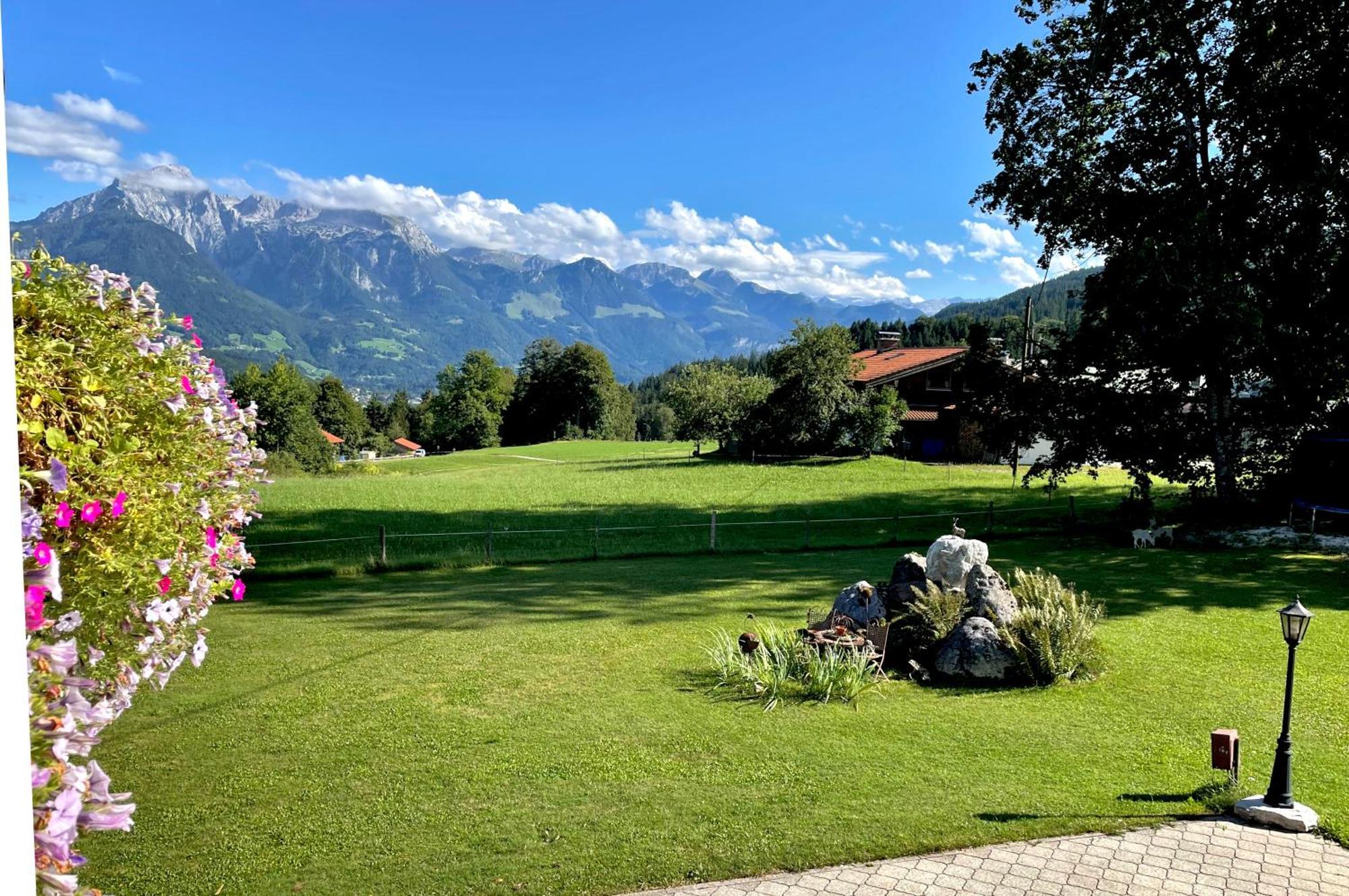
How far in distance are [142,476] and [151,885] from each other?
306 centimetres

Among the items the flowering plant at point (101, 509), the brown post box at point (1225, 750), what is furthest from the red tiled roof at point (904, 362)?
the flowering plant at point (101, 509)

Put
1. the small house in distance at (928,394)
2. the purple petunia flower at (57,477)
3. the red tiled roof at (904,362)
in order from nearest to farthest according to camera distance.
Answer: the purple petunia flower at (57,477) < the small house in distance at (928,394) < the red tiled roof at (904,362)

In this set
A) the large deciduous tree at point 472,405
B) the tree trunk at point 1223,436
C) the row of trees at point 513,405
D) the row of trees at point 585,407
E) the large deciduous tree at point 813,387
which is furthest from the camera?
the large deciduous tree at point 472,405

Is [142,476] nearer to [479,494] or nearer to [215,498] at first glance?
[215,498]

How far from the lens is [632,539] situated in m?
21.9

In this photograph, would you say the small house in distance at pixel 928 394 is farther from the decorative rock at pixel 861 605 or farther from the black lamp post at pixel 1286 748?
the black lamp post at pixel 1286 748

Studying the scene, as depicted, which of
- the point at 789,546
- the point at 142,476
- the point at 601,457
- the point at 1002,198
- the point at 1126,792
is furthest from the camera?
the point at 601,457

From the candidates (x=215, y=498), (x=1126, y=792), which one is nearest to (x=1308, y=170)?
(x=1126, y=792)

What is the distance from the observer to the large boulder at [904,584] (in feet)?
36.0

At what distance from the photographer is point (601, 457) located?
60.2m

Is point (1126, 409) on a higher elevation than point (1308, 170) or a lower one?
lower

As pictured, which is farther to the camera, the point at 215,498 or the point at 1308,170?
the point at 1308,170

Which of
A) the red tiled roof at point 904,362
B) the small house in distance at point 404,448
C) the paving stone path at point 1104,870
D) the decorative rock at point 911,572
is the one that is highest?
the red tiled roof at point 904,362

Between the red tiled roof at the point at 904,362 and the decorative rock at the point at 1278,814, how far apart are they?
40307 mm
